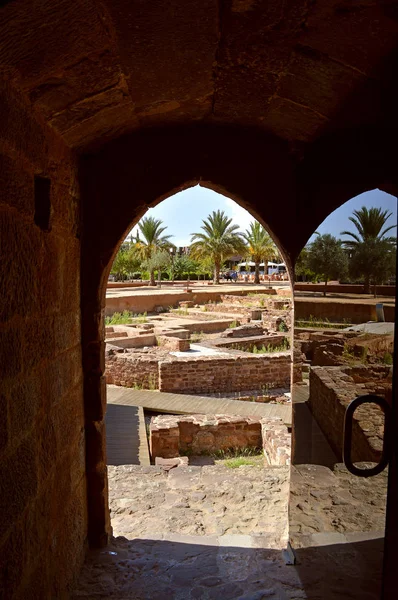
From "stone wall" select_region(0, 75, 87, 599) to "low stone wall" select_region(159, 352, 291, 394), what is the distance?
25.4 ft

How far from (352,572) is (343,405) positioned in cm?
96

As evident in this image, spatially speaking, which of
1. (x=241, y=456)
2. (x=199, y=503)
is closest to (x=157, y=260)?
(x=241, y=456)

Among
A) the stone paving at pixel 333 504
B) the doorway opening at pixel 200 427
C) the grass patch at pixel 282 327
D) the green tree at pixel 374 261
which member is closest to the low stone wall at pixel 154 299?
the doorway opening at pixel 200 427

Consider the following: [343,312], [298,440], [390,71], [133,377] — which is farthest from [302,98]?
[133,377]

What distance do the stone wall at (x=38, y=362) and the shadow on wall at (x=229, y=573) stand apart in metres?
0.26

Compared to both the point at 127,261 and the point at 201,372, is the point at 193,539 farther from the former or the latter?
the point at 127,261

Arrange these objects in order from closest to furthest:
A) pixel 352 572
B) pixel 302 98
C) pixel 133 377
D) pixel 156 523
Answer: pixel 302 98, pixel 352 572, pixel 156 523, pixel 133 377

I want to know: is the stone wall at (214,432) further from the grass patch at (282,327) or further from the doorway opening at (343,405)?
the grass patch at (282,327)

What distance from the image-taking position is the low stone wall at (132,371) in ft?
37.1

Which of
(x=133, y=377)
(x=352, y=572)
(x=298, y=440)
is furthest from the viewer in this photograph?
(x=133, y=377)

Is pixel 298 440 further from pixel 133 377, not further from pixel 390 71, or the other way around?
pixel 133 377

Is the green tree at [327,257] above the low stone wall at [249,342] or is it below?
above

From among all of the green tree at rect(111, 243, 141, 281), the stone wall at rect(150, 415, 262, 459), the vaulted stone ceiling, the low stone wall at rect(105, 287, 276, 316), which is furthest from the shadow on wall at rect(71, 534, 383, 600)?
the green tree at rect(111, 243, 141, 281)

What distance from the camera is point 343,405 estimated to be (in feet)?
9.41
